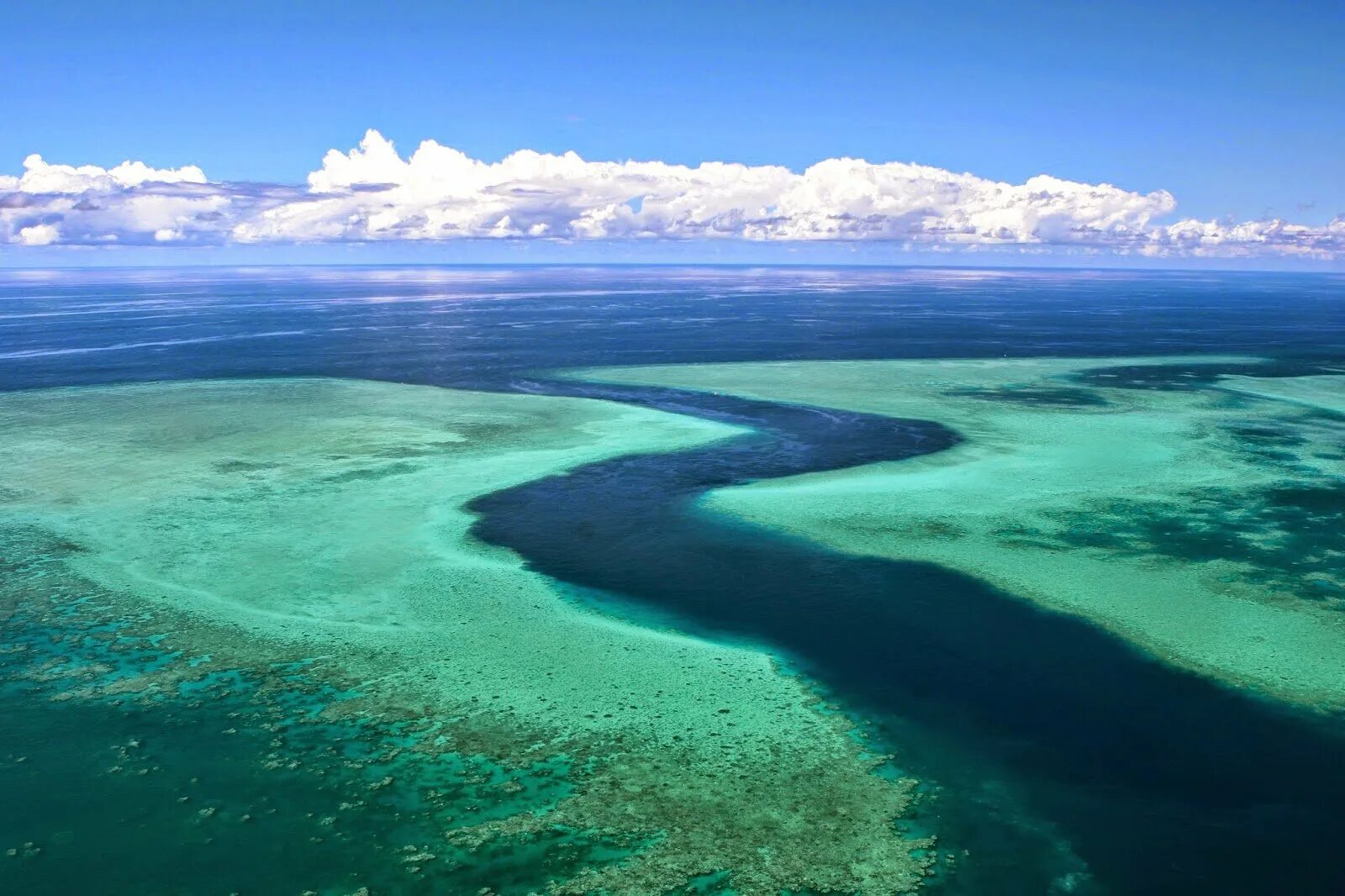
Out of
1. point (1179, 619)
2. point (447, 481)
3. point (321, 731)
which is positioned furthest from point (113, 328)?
point (1179, 619)

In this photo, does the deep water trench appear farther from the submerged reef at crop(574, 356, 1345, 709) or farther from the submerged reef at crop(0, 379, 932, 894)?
the submerged reef at crop(0, 379, 932, 894)

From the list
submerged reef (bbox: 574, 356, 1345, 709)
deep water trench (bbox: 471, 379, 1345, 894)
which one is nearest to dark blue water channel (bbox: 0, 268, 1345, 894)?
deep water trench (bbox: 471, 379, 1345, 894)

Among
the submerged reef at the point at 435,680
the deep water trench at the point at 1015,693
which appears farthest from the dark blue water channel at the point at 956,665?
the submerged reef at the point at 435,680

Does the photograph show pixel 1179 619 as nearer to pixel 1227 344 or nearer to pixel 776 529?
pixel 776 529

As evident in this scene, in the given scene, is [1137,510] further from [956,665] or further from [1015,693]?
[1015,693]

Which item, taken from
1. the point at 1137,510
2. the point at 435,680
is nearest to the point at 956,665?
the point at 435,680
